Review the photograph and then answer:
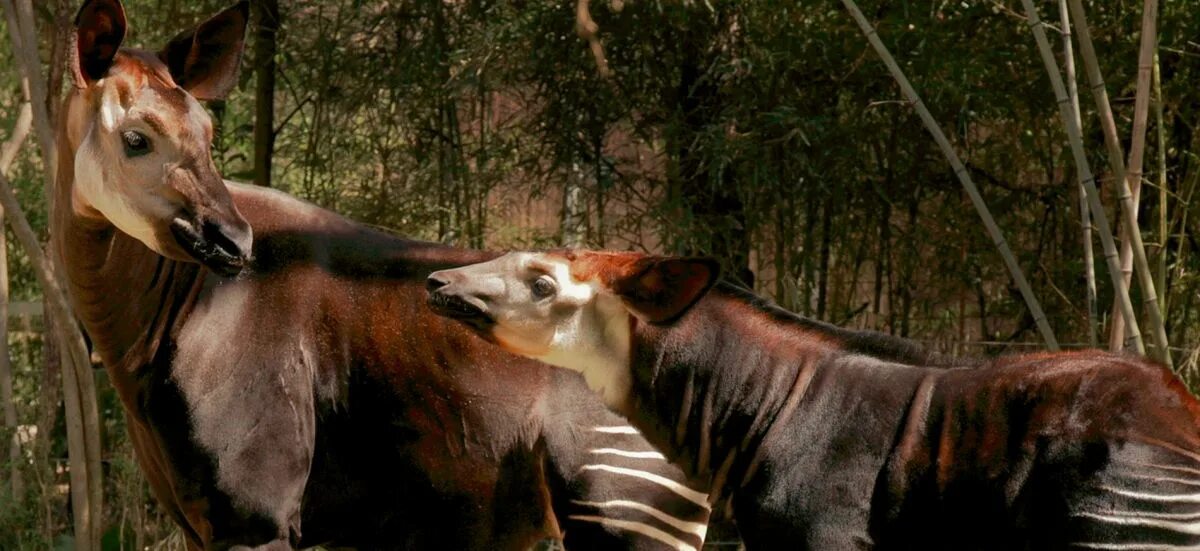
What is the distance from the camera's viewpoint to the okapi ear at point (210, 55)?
389cm

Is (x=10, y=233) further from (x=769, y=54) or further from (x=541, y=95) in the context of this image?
(x=769, y=54)

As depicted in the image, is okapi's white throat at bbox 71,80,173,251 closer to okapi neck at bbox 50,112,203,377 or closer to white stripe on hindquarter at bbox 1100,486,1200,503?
okapi neck at bbox 50,112,203,377

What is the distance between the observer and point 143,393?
12.8 feet

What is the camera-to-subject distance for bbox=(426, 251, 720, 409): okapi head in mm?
3711

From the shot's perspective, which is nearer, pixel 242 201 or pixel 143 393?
pixel 143 393

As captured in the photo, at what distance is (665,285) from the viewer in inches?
143

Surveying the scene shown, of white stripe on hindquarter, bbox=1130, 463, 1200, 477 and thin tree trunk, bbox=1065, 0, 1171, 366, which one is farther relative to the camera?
thin tree trunk, bbox=1065, 0, 1171, 366

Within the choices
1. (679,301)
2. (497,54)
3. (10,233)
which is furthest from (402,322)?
(10,233)

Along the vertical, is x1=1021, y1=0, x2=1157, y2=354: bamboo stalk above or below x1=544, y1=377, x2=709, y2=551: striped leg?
above

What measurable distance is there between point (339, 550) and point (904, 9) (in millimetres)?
2742

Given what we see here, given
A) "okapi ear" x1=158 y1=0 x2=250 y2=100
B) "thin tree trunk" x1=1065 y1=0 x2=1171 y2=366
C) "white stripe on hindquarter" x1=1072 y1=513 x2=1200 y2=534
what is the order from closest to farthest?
"white stripe on hindquarter" x1=1072 y1=513 x2=1200 y2=534 < "thin tree trunk" x1=1065 y1=0 x2=1171 y2=366 < "okapi ear" x1=158 y1=0 x2=250 y2=100

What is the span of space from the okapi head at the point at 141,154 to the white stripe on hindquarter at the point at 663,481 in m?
1.09

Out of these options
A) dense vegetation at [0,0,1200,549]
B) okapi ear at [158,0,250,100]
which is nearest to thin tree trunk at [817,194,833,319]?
dense vegetation at [0,0,1200,549]

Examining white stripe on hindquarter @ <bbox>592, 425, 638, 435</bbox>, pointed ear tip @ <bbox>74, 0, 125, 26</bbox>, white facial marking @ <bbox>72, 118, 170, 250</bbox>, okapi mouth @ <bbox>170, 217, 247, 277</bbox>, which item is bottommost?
white stripe on hindquarter @ <bbox>592, 425, 638, 435</bbox>
